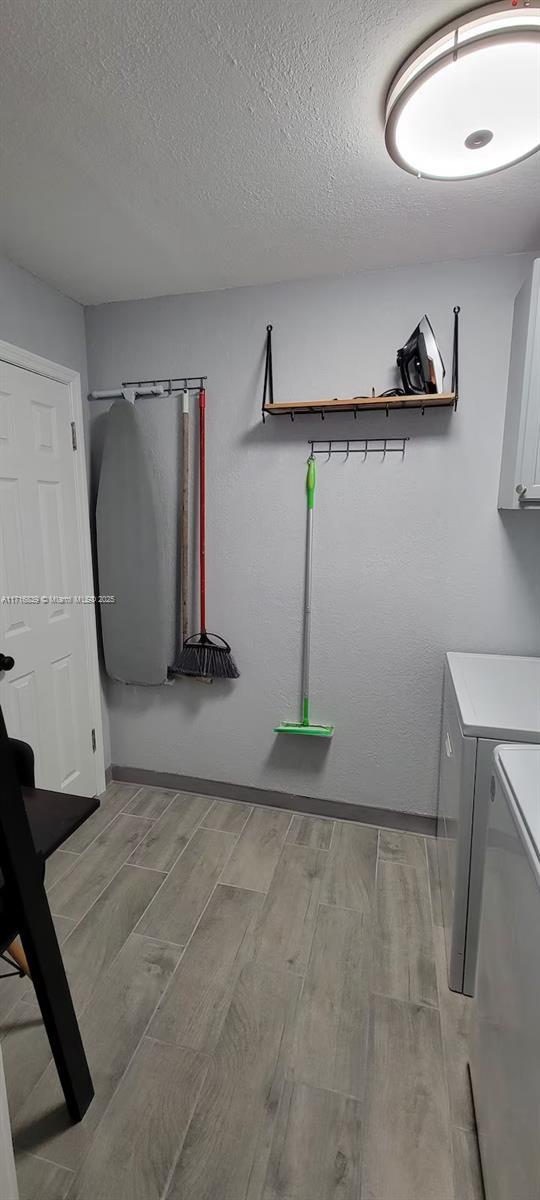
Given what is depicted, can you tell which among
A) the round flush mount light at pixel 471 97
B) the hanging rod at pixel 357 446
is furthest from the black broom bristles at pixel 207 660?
the round flush mount light at pixel 471 97

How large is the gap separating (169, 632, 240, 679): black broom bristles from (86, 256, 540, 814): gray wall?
7 cm

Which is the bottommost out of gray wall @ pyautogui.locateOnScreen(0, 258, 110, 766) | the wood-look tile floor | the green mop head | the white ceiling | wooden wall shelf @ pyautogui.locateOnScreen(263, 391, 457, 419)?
the wood-look tile floor

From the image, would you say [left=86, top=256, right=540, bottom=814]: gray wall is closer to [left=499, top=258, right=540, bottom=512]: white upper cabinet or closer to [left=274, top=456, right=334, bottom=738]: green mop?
[left=274, top=456, right=334, bottom=738]: green mop

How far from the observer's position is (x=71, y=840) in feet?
7.20

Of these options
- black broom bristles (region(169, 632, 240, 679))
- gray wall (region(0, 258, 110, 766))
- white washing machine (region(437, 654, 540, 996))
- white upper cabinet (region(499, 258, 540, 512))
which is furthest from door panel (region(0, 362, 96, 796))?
white upper cabinet (region(499, 258, 540, 512))

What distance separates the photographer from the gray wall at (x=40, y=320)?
1.86 meters

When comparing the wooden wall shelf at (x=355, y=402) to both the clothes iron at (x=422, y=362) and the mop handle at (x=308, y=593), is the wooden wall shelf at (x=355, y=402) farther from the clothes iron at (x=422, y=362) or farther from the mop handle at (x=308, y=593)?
the mop handle at (x=308, y=593)

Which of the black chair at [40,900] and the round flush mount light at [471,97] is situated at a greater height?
the round flush mount light at [471,97]

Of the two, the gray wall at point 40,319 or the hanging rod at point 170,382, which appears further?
the hanging rod at point 170,382

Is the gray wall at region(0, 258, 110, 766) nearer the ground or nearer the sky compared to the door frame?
nearer the sky

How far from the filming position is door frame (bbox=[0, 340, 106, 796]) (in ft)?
6.76

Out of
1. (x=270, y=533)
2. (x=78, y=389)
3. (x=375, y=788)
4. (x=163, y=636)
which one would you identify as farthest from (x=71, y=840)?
(x=78, y=389)

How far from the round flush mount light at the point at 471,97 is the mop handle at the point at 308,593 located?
1026mm

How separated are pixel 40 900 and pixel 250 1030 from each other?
30.8 inches
